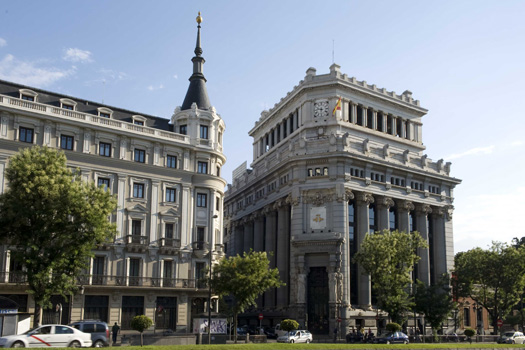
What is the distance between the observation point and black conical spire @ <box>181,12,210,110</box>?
68.8m

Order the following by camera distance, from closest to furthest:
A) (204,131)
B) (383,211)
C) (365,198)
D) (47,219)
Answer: (47,219), (204,131), (365,198), (383,211)

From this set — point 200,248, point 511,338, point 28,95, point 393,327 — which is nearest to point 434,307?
point 511,338

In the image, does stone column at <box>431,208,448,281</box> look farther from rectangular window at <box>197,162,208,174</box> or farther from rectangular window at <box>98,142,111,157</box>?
rectangular window at <box>98,142,111,157</box>

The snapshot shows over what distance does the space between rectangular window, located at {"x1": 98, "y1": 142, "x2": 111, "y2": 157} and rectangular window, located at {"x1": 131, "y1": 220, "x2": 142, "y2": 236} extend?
740 centimetres

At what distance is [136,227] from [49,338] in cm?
2326

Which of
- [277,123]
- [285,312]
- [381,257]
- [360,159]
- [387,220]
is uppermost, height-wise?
[277,123]

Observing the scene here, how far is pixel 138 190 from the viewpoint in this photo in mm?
60781

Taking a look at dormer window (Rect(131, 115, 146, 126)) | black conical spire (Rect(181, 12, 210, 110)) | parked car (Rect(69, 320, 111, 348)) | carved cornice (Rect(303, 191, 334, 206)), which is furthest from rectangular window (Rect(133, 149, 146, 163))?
carved cornice (Rect(303, 191, 334, 206))

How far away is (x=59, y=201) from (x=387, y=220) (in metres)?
48.9

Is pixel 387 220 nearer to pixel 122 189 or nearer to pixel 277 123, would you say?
pixel 277 123

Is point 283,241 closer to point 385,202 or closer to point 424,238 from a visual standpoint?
point 385,202

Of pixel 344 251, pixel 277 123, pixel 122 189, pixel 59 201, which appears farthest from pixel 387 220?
pixel 59 201

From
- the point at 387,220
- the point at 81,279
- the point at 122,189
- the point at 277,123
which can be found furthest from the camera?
the point at 277,123

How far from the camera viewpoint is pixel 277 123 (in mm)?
97625
